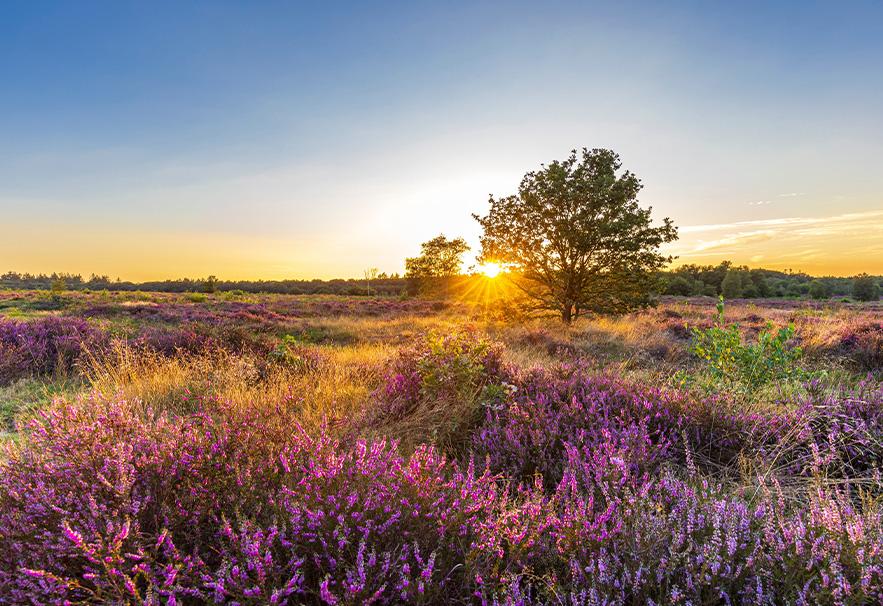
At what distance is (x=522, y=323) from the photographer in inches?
640

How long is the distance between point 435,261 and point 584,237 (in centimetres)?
5687

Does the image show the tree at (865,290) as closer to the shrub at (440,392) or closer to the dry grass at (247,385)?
the shrub at (440,392)

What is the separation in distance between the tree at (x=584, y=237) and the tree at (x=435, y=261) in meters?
52.8

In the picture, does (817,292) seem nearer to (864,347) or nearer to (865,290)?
(865,290)

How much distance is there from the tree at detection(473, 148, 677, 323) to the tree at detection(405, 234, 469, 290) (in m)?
52.8

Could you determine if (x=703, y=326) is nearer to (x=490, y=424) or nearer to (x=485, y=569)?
(x=490, y=424)

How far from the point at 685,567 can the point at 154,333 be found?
11.4m

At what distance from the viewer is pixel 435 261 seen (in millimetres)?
71062

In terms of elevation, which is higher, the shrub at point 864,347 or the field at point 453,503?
the field at point 453,503

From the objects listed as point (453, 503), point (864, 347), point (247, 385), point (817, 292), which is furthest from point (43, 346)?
point (817, 292)

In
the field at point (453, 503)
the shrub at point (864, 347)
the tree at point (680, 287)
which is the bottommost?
the shrub at point (864, 347)

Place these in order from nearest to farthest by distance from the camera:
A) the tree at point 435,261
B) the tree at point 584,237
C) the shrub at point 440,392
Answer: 1. the shrub at point 440,392
2. the tree at point 584,237
3. the tree at point 435,261

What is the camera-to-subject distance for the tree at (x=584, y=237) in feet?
48.2

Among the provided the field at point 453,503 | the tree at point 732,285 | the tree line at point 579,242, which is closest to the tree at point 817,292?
the tree at point 732,285
